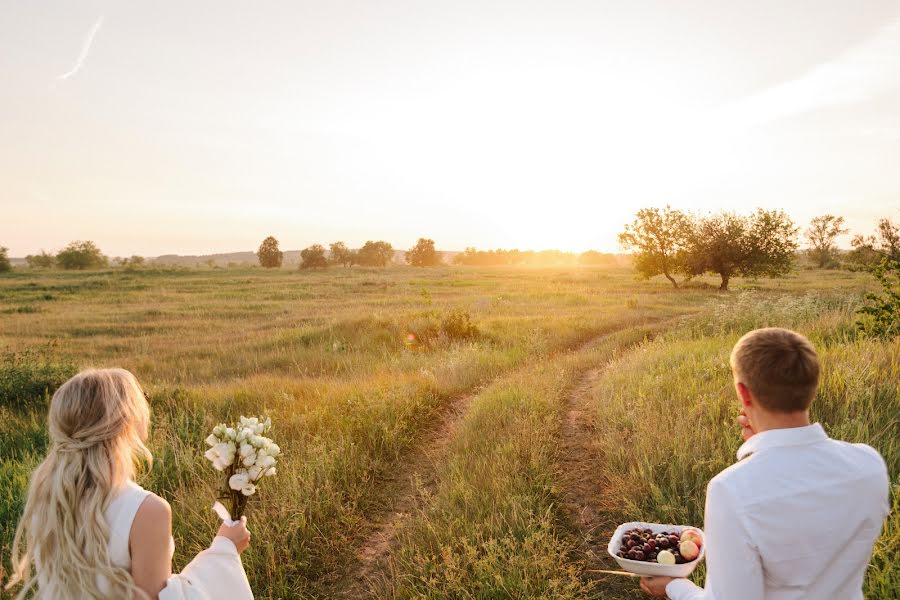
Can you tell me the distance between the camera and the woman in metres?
2.89

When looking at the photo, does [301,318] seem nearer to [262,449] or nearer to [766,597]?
[262,449]

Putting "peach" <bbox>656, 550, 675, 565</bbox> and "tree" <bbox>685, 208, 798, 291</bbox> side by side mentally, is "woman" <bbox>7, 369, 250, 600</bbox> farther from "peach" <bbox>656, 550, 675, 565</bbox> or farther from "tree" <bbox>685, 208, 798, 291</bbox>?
"tree" <bbox>685, 208, 798, 291</bbox>

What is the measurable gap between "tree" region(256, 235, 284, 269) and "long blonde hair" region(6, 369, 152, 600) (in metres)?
106

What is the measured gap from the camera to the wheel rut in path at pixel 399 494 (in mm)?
5305

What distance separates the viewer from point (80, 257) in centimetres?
8569

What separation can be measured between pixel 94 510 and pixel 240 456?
917mm

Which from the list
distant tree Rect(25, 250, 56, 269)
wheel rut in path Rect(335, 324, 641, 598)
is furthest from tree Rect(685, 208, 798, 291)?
distant tree Rect(25, 250, 56, 269)

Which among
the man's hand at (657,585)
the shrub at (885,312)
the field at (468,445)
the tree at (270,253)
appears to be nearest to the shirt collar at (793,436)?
the man's hand at (657,585)

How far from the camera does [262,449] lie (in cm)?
365

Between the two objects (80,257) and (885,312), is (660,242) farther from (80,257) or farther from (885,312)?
(80,257)

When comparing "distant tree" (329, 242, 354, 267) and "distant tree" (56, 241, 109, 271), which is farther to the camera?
"distant tree" (329, 242, 354, 267)

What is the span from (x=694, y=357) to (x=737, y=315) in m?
6.56

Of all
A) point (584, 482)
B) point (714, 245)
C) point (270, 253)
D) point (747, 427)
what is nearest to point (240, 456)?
point (747, 427)

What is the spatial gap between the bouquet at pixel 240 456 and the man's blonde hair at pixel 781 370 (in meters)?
2.98
